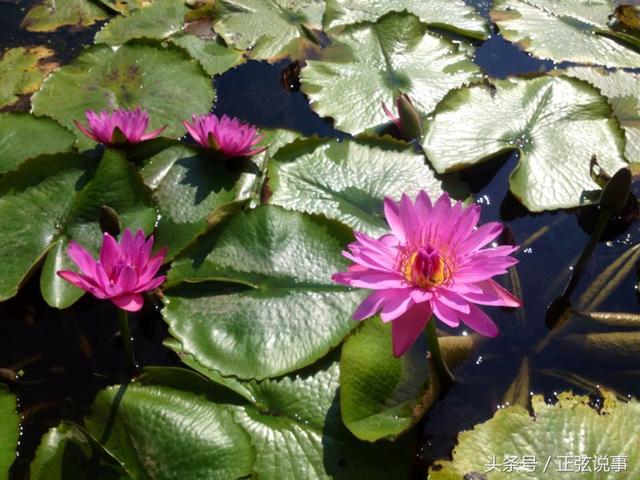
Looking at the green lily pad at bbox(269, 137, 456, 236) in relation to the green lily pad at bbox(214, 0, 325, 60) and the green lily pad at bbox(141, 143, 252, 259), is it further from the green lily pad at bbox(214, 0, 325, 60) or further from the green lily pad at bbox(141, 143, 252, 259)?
the green lily pad at bbox(214, 0, 325, 60)

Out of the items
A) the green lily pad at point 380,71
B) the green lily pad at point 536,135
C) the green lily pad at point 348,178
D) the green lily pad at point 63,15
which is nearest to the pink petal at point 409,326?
the green lily pad at point 348,178

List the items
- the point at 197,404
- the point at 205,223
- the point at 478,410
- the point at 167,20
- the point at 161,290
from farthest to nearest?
the point at 167,20, the point at 205,223, the point at 161,290, the point at 478,410, the point at 197,404

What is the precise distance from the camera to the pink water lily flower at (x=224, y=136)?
2.67 meters

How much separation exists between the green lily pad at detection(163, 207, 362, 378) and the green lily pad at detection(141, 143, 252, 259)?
15cm

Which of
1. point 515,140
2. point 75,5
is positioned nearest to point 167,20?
point 75,5

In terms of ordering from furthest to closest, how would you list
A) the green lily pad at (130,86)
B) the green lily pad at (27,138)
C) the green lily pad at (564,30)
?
the green lily pad at (564,30)
the green lily pad at (130,86)
the green lily pad at (27,138)

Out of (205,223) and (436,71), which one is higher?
(436,71)

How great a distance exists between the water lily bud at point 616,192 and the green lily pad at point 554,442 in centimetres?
89

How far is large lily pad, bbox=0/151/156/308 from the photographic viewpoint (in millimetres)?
2467

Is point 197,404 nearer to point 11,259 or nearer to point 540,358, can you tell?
point 11,259

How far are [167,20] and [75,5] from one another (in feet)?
2.40

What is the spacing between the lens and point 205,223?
8.48 feet

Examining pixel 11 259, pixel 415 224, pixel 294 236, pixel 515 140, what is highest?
pixel 415 224

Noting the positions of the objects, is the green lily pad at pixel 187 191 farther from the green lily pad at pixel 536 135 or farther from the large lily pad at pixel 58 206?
the green lily pad at pixel 536 135
